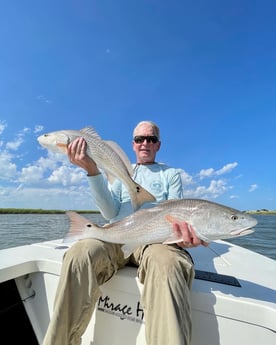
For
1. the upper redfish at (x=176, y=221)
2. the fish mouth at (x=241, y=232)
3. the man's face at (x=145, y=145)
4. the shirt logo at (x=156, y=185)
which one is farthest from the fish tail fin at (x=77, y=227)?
the man's face at (x=145, y=145)

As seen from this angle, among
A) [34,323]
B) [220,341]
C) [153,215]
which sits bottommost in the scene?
[34,323]

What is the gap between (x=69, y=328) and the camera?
1.67 meters

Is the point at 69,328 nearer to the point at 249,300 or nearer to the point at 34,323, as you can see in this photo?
the point at 34,323

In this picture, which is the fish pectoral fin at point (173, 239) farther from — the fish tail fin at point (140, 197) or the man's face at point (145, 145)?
the man's face at point (145, 145)

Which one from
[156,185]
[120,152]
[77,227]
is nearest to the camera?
[77,227]

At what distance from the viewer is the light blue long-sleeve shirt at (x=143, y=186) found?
2250 mm

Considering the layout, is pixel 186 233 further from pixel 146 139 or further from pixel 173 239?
pixel 146 139

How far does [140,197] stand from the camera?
2.02 m

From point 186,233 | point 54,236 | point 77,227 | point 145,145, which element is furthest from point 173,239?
point 54,236

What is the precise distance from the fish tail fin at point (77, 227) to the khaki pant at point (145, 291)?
8cm

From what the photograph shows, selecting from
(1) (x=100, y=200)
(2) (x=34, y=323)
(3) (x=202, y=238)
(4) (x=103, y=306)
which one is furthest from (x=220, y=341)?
(2) (x=34, y=323)

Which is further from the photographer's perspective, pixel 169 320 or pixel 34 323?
pixel 34 323

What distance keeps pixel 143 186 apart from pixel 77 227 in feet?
2.81

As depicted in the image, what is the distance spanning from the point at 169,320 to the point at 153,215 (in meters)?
0.64
